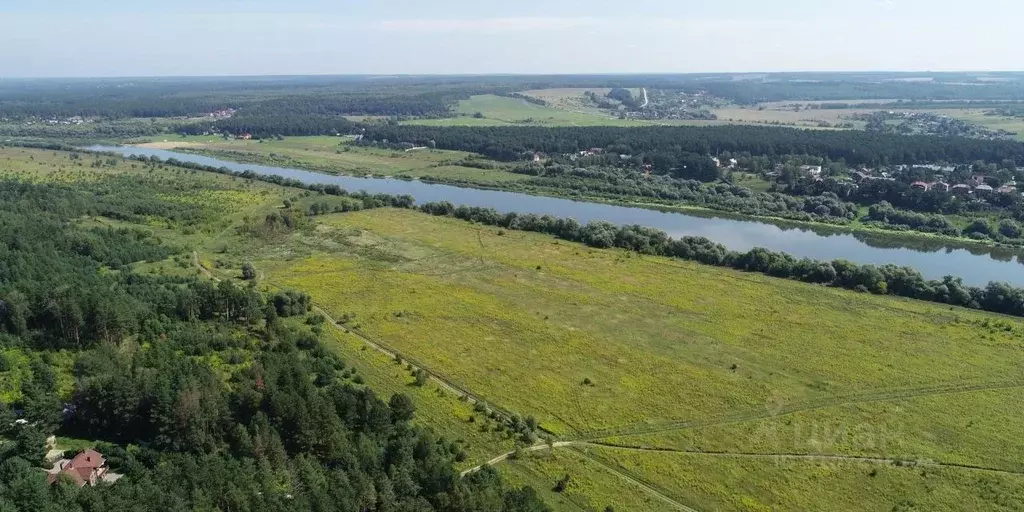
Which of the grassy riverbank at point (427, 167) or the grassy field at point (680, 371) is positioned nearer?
the grassy field at point (680, 371)

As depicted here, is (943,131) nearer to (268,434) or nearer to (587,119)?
(587,119)

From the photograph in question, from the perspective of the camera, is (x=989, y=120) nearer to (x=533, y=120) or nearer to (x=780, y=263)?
(x=533, y=120)

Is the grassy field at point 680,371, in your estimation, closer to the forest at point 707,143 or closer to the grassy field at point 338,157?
the grassy field at point 338,157

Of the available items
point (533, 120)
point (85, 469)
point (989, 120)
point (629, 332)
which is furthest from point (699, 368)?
point (989, 120)

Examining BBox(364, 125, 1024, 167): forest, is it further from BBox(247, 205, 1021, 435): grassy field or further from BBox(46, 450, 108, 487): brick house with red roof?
BBox(46, 450, 108, 487): brick house with red roof

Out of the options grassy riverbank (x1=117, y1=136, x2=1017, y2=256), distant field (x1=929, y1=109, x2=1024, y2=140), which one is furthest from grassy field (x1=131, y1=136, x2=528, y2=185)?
distant field (x1=929, y1=109, x2=1024, y2=140)

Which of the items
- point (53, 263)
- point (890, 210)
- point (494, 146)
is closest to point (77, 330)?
point (53, 263)

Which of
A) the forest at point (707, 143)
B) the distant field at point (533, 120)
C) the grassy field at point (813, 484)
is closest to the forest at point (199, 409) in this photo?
the grassy field at point (813, 484)
